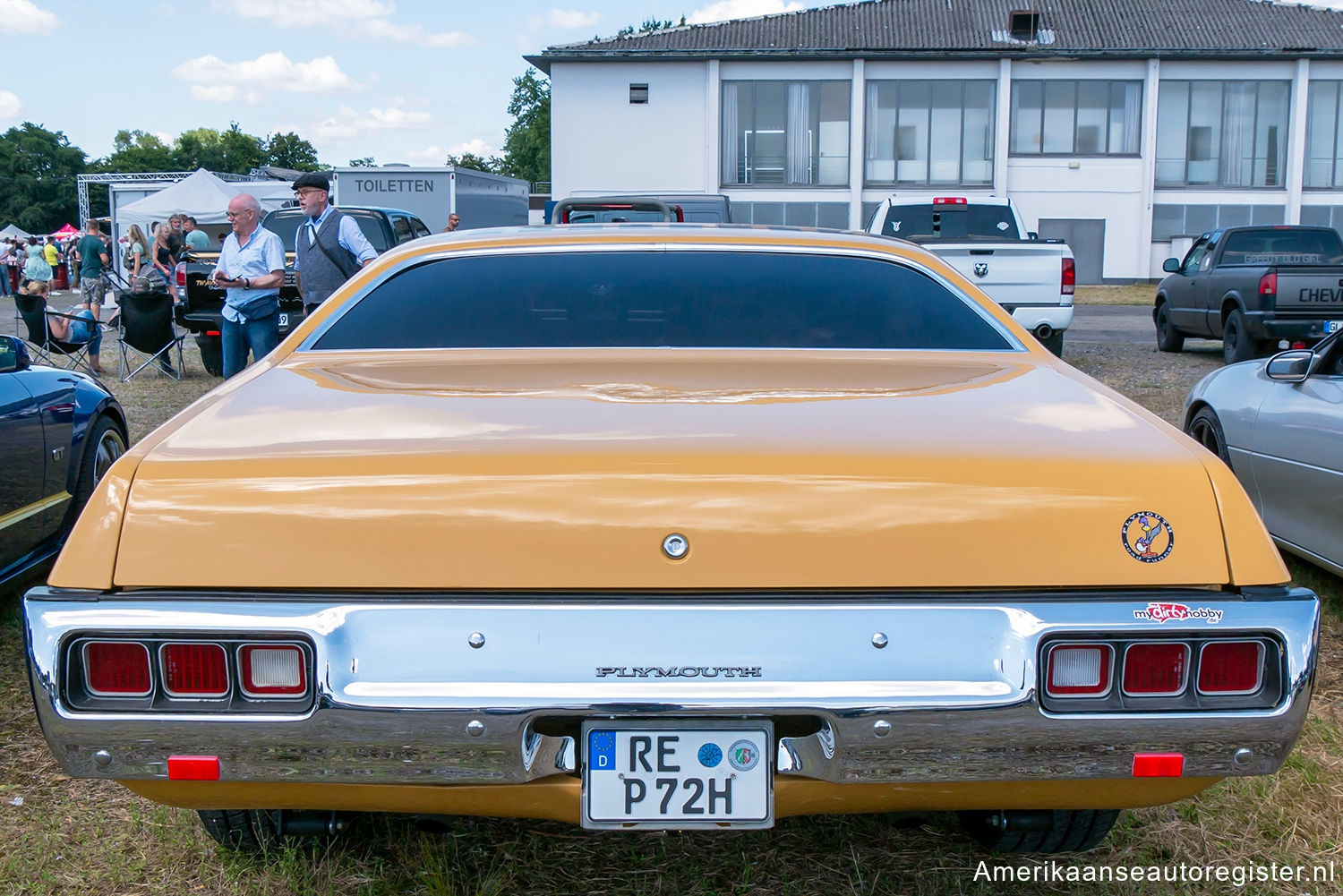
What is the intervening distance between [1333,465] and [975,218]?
10.3m

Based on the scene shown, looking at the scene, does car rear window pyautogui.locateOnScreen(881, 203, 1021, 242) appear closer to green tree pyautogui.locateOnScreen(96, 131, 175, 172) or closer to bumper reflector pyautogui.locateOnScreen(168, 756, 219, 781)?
bumper reflector pyautogui.locateOnScreen(168, 756, 219, 781)

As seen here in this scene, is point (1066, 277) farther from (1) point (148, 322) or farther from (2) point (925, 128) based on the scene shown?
(2) point (925, 128)

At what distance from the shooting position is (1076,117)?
120 feet

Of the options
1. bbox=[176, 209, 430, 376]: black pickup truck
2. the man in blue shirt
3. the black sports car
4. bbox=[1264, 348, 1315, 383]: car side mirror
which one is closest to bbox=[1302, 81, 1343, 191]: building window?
bbox=[176, 209, 430, 376]: black pickup truck

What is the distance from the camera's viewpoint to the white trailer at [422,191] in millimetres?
22484

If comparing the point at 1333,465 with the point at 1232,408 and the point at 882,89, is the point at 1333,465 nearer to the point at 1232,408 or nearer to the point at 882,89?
the point at 1232,408

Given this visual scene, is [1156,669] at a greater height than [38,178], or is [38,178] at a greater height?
[38,178]

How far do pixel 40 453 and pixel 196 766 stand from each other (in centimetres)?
316

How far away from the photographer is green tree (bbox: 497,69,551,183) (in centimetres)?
9556

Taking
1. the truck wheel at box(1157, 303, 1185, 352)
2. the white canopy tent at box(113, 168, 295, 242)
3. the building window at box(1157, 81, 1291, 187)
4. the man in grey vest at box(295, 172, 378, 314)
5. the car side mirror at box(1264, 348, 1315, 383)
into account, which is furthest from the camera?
the building window at box(1157, 81, 1291, 187)

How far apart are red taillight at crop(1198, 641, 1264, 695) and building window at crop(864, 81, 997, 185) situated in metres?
35.9

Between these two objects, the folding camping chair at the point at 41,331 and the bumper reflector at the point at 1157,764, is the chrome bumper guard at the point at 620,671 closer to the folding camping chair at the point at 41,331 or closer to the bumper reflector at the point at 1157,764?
the bumper reflector at the point at 1157,764

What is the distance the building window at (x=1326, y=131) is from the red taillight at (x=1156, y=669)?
4017 cm

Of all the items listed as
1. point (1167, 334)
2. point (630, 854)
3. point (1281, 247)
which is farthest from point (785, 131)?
point (630, 854)
